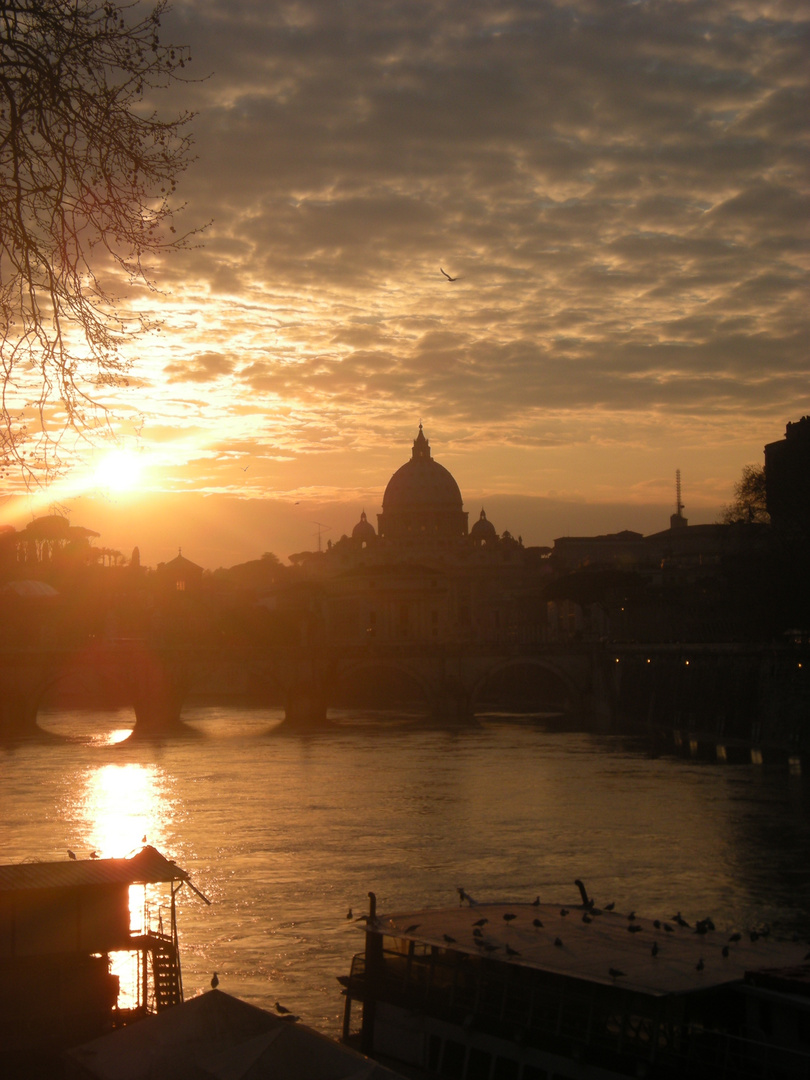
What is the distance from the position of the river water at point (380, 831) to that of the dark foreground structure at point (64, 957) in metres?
2.97

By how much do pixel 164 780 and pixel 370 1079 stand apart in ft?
98.8

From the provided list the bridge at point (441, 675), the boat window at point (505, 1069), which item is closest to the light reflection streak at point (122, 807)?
the boat window at point (505, 1069)

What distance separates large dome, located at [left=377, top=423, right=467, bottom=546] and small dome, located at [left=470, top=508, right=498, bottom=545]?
5.82 ft

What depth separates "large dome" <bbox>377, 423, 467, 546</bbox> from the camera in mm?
129375

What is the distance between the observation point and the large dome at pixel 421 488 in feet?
433

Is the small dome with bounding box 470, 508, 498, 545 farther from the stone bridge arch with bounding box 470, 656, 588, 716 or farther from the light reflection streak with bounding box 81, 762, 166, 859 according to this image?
the light reflection streak with bounding box 81, 762, 166, 859

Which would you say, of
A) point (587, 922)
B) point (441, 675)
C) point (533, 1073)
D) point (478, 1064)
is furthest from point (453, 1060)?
point (441, 675)

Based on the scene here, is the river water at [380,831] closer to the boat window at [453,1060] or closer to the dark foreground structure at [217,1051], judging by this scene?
the boat window at [453,1060]

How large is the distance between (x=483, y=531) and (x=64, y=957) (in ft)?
406

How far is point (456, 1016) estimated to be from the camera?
42.1 ft

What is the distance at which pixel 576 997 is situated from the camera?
11.9m

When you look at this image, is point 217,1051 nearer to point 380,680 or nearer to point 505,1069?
point 505,1069

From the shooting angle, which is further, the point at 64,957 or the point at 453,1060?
the point at 64,957

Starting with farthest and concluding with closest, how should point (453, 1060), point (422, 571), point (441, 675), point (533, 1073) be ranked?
1. point (422, 571)
2. point (441, 675)
3. point (453, 1060)
4. point (533, 1073)
